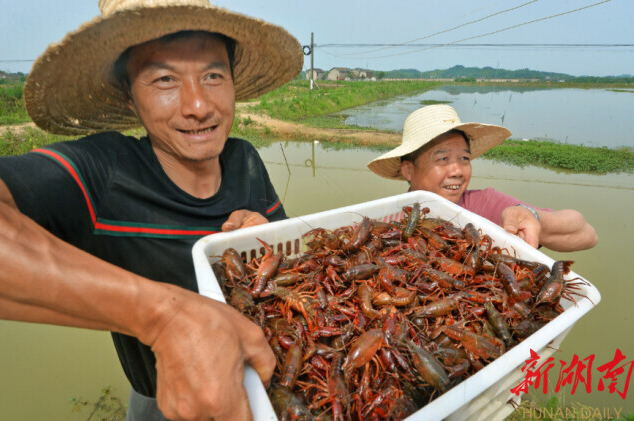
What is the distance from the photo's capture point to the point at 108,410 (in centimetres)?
345

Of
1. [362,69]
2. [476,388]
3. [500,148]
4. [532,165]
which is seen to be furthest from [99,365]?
[362,69]

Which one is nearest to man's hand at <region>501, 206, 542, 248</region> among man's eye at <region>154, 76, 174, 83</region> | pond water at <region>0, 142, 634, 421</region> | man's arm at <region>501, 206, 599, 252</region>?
man's arm at <region>501, 206, 599, 252</region>

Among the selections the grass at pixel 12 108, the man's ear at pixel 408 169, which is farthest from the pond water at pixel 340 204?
the grass at pixel 12 108

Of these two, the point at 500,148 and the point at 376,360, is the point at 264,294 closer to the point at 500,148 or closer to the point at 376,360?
the point at 376,360

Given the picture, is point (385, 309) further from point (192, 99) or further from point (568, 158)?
point (568, 158)

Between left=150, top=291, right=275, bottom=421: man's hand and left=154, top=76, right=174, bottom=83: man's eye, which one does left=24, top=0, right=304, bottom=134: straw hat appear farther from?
left=150, top=291, right=275, bottom=421: man's hand

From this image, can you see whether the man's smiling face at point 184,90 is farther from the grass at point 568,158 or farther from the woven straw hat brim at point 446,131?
the grass at point 568,158

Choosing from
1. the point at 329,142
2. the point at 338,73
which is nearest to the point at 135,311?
the point at 329,142

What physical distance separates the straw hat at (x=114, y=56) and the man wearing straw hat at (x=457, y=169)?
3.96 feet

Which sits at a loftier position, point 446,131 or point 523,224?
point 446,131

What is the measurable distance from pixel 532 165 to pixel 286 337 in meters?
13.3

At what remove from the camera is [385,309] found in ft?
5.61

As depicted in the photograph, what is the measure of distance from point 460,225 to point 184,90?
78.5 inches

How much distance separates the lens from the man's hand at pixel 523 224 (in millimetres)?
2064
